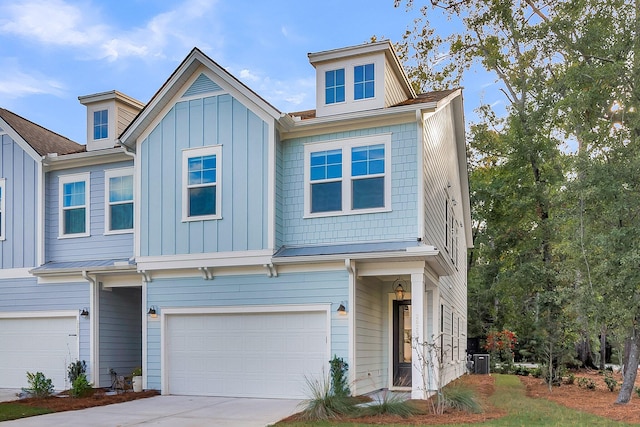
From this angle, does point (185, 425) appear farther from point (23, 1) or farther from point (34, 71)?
point (34, 71)

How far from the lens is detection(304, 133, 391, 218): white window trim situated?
13.1m

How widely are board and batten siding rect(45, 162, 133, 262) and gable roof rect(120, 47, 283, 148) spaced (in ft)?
4.94

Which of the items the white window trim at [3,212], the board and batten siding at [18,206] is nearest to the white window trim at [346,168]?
the board and batten siding at [18,206]

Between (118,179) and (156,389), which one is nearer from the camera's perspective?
(156,389)

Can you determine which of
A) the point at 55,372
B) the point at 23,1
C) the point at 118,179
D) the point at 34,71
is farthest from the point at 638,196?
the point at 34,71

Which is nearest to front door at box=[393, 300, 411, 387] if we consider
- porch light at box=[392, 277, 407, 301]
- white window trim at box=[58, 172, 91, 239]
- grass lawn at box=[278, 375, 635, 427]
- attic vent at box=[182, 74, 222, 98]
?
porch light at box=[392, 277, 407, 301]

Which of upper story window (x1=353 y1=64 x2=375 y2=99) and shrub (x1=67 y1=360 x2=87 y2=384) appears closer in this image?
upper story window (x1=353 y1=64 x2=375 y2=99)

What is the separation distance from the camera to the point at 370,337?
14.2 metres

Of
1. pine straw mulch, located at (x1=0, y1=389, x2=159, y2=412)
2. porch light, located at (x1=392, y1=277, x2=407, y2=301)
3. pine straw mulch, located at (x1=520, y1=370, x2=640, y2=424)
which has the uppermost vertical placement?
porch light, located at (x1=392, y1=277, x2=407, y2=301)

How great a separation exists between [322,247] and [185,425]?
4796 mm

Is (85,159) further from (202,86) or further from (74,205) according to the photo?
(202,86)

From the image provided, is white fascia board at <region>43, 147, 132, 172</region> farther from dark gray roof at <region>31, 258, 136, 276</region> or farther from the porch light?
the porch light

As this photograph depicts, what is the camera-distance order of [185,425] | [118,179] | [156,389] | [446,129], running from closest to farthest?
1. [185,425]
2. [156,389]
3. [118,179]
4. [446,129]

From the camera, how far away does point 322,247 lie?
13406mm
